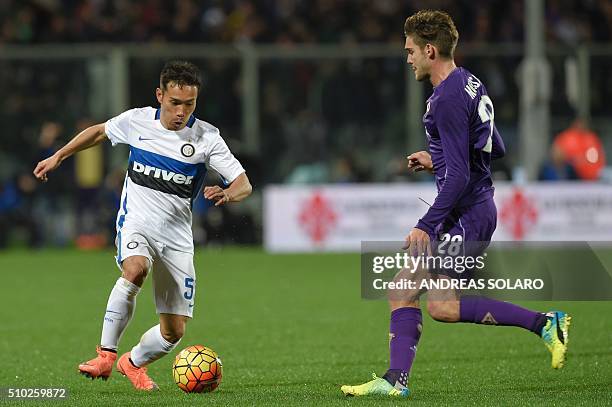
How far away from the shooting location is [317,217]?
19.4 m

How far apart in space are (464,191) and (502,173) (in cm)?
1333

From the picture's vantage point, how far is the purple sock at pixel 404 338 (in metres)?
7.09

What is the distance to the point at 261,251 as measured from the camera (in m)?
20.2

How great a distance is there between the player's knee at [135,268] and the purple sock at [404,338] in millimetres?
1504

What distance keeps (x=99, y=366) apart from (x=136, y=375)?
570 millimetres

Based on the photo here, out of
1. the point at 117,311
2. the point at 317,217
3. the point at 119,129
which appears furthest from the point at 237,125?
the point at 117,311

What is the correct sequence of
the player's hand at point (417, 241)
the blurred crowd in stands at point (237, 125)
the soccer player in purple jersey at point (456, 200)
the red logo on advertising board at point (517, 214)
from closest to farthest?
the player's hand at point (417, 241)
the soccer player in purple jersey at point (456, 200)
the red logo on advertising board at point (517, 214)
the blurred crowd in stands at point (237, 125)

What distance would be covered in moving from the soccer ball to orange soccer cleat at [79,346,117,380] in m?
0.41

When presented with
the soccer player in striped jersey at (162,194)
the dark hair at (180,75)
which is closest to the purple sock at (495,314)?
the soccer player in striped jersey at (162,194)

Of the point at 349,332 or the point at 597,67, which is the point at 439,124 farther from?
the point at 597,67

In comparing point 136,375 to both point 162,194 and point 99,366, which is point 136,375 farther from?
point 162,194

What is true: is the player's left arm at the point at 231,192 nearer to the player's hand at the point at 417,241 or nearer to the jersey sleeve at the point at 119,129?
the jersey sleeve at the point at 119,129
